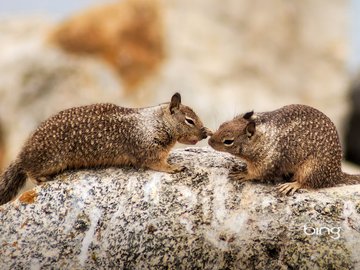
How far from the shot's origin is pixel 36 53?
21.7 m

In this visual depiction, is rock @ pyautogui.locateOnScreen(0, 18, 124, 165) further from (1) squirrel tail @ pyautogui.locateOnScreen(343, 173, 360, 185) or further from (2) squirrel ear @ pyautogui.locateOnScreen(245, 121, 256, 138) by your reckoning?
(1) squirrel tail @ pyautogui.locateOnScreen(343, 173, 360, 185)

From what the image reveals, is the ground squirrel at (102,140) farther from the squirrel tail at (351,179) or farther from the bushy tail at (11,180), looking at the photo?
the squirrel tail at (351,179)

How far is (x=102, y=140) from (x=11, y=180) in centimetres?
113

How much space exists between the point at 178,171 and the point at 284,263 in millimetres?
1547

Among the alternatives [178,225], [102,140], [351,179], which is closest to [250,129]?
[351,179]

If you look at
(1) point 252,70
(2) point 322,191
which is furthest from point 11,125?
(2) point 322,191

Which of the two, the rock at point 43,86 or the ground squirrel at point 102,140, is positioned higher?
the ground squirrel at point 102,140

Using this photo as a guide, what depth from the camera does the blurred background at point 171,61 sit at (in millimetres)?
21141

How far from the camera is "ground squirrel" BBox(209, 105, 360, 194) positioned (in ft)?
29.2

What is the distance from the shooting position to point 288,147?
8.95 m

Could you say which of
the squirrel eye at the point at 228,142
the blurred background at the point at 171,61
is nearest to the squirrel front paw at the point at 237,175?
the squirrel eye at the point at 228,142

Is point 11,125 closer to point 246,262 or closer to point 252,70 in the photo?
point 252,70

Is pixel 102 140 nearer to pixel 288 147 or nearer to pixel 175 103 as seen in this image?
pixel 175 103

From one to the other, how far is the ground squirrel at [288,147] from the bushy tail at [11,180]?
217 cm
